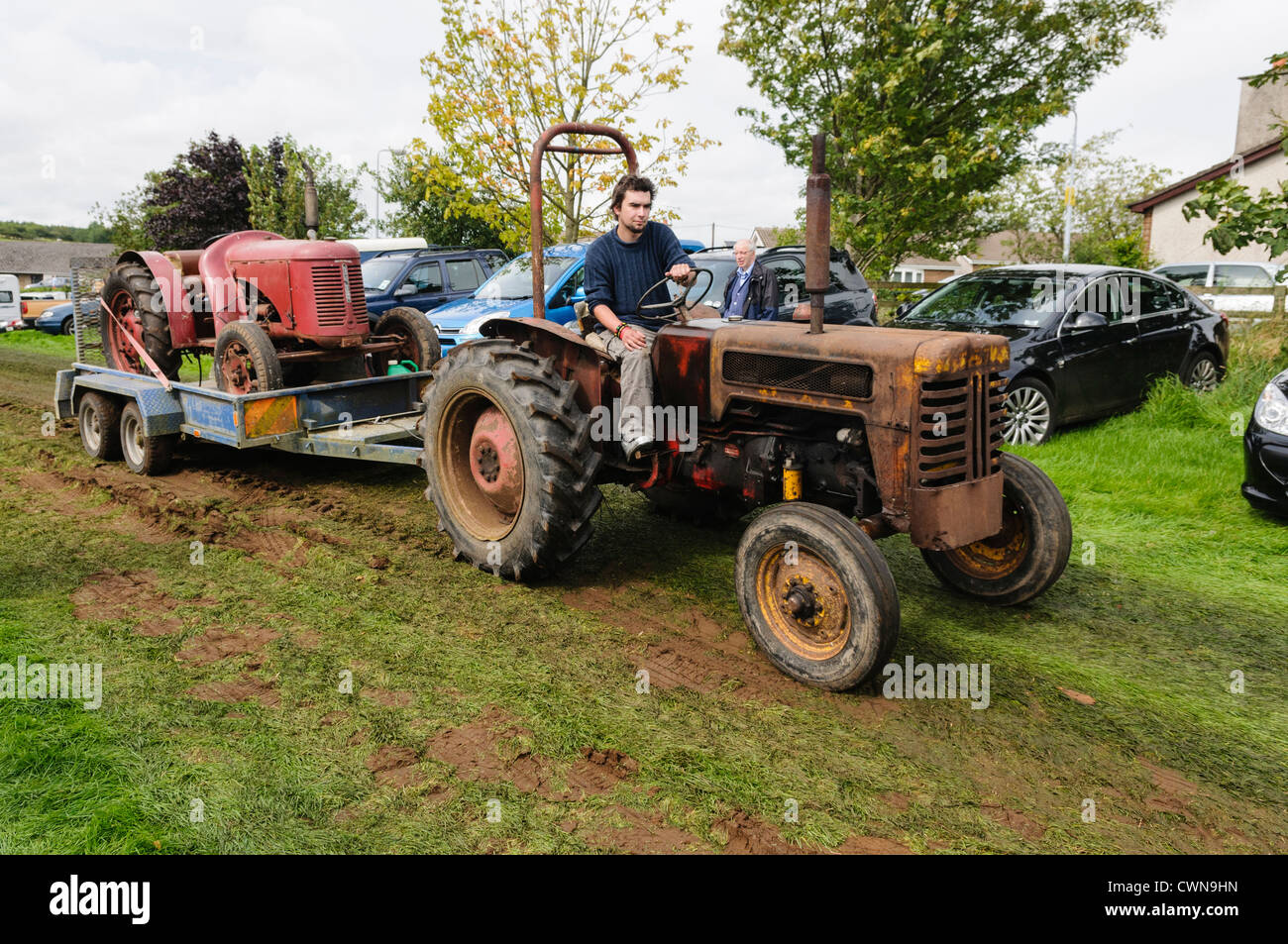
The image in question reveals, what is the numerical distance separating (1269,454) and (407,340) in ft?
21.7

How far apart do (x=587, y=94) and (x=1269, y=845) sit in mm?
12254

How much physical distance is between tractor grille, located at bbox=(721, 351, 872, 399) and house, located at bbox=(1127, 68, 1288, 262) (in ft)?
65.1

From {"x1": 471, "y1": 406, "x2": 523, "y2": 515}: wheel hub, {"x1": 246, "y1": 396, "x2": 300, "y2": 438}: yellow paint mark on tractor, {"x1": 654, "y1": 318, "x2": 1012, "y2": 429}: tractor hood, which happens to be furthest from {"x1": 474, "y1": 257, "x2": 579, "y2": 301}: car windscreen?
{"x1": 654, "y1": 318, "x2": 1012, "y2": 429}: tractor hood

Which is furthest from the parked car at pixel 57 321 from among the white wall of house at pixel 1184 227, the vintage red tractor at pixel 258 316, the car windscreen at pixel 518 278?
the white wall of house at pixel 1184 227

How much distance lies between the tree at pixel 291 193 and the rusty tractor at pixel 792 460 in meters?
16.0

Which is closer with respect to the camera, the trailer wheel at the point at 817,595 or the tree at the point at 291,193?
the trailer wheel at the point at 817,595

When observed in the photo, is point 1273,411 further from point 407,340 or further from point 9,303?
point 9,303

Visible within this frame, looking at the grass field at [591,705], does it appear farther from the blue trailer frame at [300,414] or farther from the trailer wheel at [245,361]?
the trailer wheel at [245,361]

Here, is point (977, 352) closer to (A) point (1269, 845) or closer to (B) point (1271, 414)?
(A) point (1269, 845)

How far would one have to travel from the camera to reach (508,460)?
512cm

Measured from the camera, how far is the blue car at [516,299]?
10352 millimetres

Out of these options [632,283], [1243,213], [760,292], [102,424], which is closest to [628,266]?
[632,283]

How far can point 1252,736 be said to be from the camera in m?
3.62
